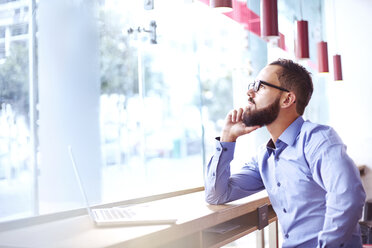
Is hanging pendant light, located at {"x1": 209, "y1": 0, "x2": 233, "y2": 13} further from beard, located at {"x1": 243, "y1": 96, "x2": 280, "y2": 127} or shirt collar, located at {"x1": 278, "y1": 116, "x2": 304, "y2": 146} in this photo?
shirt collar, located at {"x1": 278, "y1": 116, "x2": 304, "y2": 146}

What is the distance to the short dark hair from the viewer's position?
2.03 meters

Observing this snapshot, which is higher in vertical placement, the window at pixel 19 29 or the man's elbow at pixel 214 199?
the window at pixel 19 29

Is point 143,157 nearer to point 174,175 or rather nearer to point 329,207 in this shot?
point 329,207

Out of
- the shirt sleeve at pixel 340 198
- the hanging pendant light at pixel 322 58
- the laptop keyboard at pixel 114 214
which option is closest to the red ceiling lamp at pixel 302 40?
the hanging pendant light at pixel 322 58

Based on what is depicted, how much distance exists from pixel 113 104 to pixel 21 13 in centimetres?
396

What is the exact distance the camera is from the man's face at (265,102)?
79.2 inches

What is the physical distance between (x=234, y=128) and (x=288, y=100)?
12.2 inches

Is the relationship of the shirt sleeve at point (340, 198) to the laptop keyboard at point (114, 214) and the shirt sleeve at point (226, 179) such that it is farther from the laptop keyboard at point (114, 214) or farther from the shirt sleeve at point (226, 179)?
the laptop keyboard at point (114, 214)

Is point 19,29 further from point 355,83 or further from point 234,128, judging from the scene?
point 355,83

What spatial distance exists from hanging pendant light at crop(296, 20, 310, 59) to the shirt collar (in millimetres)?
1785

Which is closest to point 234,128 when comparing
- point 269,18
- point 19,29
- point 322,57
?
point 269,18

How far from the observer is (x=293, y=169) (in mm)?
1873

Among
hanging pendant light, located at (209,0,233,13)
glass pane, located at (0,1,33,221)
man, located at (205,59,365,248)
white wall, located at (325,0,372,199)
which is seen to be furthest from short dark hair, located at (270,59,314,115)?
white wall, located at (325,0,372,199)

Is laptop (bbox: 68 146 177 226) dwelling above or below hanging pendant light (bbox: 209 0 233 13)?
below
